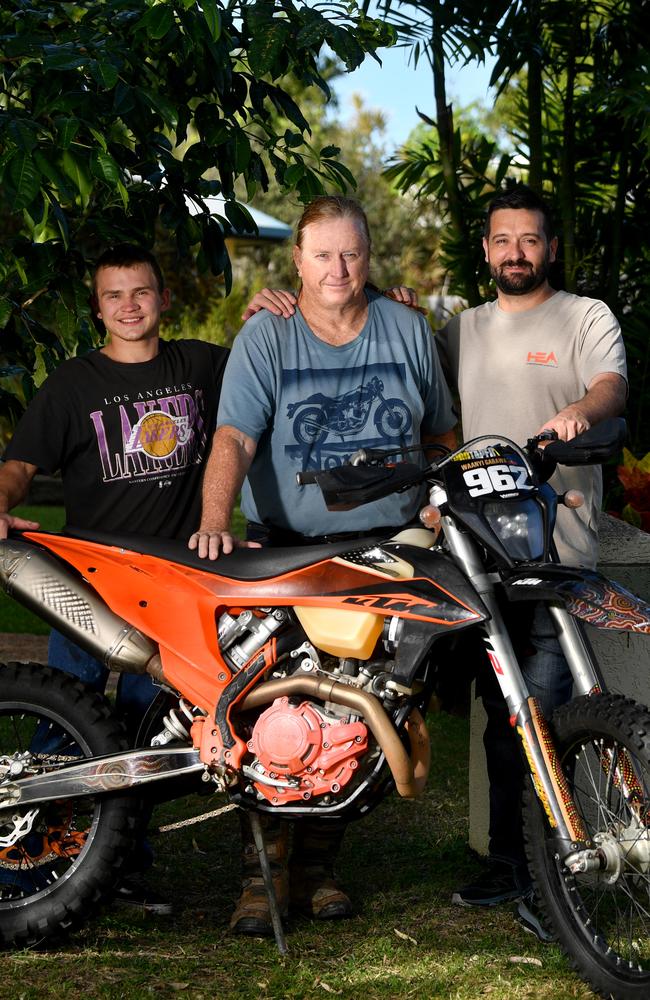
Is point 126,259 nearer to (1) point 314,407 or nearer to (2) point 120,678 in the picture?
(1) point 314,407

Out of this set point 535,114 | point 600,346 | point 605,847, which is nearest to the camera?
point 605,847

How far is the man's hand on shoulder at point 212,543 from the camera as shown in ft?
11.3

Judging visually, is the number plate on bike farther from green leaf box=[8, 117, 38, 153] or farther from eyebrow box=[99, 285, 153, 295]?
green leaf box=[8, 117, 38, 153]

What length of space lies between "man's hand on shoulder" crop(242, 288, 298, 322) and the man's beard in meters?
0.64

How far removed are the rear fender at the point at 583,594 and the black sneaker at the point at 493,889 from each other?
112 cm

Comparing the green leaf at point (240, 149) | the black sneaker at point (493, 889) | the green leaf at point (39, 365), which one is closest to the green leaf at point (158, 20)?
the green leaf at point (240, 149)

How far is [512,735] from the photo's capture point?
380cm

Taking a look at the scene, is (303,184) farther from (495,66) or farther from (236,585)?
(495,66)

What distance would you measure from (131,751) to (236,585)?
54 cm

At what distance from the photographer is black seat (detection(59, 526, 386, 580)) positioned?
3348mm

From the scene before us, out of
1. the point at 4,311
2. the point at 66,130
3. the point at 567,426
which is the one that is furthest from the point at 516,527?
the point at 4,311

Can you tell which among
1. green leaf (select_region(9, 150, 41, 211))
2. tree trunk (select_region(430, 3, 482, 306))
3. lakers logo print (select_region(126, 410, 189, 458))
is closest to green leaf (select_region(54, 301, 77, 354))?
lakers logo print (select_region(126, 410, 189, 458))

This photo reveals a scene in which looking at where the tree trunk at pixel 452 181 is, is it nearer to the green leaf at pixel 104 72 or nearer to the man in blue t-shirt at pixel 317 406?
the man in blue t-shirt at pixel 317 406

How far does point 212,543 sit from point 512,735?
1069 millimetres
